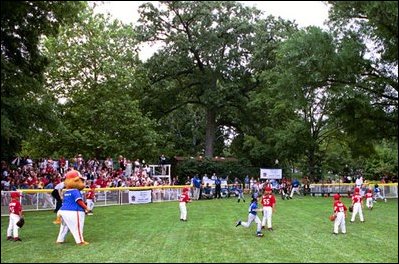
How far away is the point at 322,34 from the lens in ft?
94.3

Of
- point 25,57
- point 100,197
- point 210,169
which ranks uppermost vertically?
point 25,57

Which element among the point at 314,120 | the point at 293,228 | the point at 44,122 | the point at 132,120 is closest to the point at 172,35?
the point at 132,120

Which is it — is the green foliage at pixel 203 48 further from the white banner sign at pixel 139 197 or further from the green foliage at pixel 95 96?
the white banner sign at pixel 139 197

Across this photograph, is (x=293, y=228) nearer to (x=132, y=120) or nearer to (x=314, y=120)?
(x=132, y=120)

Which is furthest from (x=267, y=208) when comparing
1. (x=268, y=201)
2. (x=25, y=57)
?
(x=25, y=57)

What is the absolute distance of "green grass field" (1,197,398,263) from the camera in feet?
39.2

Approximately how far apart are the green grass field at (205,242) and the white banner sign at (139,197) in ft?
34.2

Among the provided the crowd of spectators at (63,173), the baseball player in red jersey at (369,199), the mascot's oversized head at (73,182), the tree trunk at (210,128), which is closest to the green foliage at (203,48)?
the tree trunk at (210,128)

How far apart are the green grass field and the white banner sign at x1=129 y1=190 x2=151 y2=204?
1043cm

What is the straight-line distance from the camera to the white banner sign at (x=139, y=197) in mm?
33156

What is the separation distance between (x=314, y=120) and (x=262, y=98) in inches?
224

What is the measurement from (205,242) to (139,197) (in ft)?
64.7

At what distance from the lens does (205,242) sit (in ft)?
47.9

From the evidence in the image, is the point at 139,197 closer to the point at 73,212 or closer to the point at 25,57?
the point at 25,57
